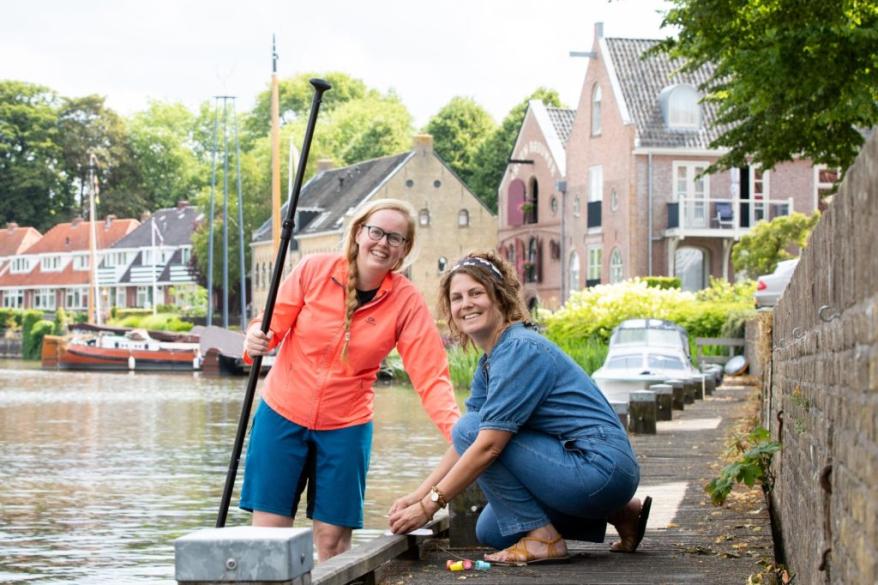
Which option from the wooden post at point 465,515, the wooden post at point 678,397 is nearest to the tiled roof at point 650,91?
the wooden post at point 678,397

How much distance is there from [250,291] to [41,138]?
30079 mm

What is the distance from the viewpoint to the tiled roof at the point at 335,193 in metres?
68.8

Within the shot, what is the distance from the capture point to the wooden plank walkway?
232 inches

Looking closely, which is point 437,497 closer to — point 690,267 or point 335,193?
point 690,267

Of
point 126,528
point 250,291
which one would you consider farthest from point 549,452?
point 250,291

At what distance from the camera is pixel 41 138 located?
105 m

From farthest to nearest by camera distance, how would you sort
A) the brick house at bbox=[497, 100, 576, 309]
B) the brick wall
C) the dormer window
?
1. the brick house at bbox=[497, 100, 576, 309]
2. the dormer window
3. the brick wall

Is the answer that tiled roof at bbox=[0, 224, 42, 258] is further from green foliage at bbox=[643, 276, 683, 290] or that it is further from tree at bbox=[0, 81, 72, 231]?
green foliage at bbox=[643, 276, 683, 290]

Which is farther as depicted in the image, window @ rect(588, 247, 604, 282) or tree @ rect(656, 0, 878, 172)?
window @ rect(588, 247, 604, 282)

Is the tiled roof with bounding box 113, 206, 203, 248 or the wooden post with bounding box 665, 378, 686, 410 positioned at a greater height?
the tiled roof with bounding box 113, 206, 203, 248

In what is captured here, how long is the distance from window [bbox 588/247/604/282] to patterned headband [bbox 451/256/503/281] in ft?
148

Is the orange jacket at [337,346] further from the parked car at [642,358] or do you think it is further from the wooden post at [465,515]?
the parked car at [642,358]

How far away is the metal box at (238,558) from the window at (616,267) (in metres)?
44.7

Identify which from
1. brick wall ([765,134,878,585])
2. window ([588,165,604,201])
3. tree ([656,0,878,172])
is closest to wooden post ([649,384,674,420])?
tree ([656,0,878,172])
